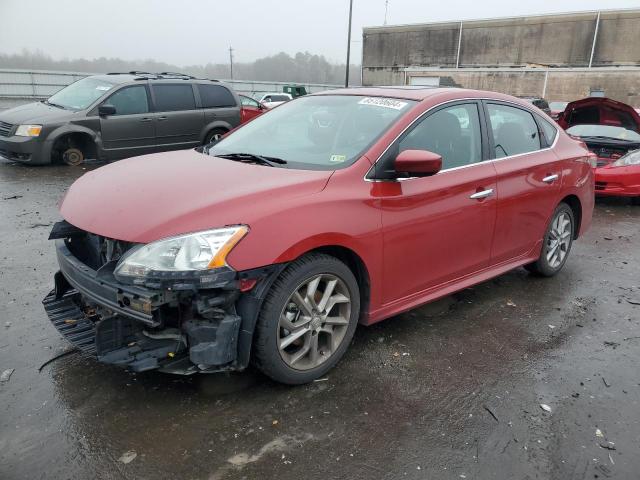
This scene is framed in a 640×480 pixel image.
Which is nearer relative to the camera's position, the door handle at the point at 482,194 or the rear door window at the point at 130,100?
the door handle at the point at 482,194

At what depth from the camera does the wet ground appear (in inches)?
94.3

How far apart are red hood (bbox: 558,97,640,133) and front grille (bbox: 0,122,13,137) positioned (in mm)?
10431

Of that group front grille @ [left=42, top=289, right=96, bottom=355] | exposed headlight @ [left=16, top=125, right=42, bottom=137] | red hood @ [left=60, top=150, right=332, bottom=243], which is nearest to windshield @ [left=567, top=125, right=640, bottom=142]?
red hood @ [left=60, top=150, right=332, bottom=243]

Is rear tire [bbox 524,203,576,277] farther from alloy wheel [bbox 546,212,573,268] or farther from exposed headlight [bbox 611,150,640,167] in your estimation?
exposed headlight [bbox 611,150,640,167]

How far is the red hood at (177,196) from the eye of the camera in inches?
102

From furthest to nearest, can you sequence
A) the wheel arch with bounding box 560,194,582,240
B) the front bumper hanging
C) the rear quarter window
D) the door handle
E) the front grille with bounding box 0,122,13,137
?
the front grille with bounding box 0,122,13,137 → the wheel arch with bounding box 560,194,582,240 → the rear quarter window → the door handle → the front bumper hanging

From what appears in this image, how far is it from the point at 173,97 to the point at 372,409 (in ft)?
29.0

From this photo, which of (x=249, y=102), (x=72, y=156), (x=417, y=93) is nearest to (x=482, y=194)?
(x=417, y=93)

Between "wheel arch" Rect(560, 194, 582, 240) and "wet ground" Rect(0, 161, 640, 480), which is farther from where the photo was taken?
"wheel arch" Rect(560, 194, 582, 240)

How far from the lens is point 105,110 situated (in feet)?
29.9

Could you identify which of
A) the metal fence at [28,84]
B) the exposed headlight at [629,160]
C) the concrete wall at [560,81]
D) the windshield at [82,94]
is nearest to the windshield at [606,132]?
the exposed headlight at [629,160]

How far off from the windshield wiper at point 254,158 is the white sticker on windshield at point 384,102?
0.86 meters

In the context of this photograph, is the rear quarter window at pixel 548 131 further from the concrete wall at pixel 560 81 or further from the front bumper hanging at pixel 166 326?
the concrete wall at pixel 560 81

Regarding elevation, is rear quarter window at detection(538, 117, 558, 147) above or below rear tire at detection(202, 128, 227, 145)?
above
